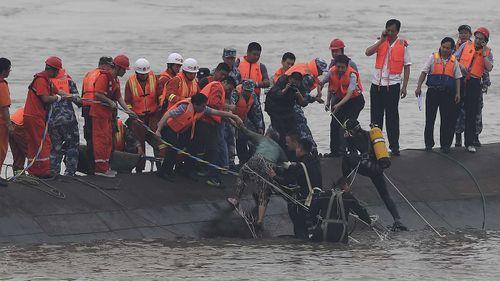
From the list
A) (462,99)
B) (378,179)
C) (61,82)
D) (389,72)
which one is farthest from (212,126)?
(462,99)

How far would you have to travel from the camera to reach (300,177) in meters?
20.0

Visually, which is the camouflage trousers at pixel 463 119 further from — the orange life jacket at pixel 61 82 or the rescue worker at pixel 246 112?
the orange life jacket at pixel 61 82

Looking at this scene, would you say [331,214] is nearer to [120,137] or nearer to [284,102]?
[284,102]

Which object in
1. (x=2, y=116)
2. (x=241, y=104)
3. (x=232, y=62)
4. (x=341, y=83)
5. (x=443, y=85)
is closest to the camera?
(x=2, y=116)

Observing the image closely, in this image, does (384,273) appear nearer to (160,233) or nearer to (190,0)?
(160,233)

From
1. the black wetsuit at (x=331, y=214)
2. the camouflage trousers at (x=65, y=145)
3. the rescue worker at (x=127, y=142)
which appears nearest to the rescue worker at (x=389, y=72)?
the black wetsuit at (x=331, y=214)

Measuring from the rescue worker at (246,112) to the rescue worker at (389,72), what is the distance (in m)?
2.21

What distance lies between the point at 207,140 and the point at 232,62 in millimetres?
1826

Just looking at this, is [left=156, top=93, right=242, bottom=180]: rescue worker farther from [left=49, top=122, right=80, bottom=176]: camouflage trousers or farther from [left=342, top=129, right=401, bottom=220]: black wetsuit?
[left=342, top=129, right=401, bottom=220]: black wetsuit

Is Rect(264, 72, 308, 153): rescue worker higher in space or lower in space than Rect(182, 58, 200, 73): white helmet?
lower

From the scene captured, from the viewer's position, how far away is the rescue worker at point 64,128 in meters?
20.1

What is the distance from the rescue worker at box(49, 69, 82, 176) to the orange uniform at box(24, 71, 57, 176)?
13.4 inches

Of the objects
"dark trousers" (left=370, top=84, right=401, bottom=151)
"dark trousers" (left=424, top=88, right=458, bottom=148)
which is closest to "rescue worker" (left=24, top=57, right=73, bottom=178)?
"dark trousers" (left=370, top=84, right=401, bottom=151)

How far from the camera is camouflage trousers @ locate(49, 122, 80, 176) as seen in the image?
2017cm
